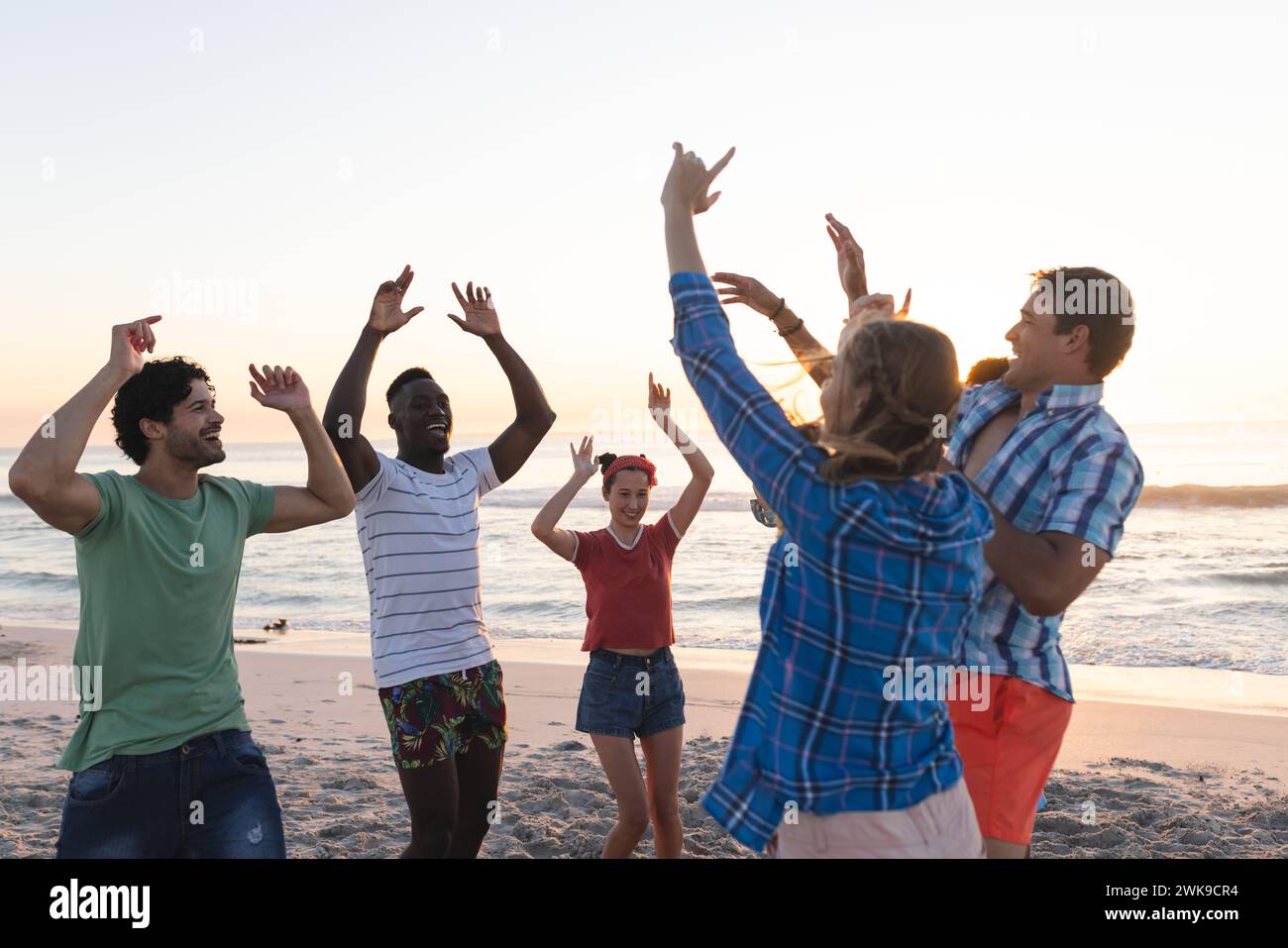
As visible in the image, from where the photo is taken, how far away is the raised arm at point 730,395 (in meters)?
2.08

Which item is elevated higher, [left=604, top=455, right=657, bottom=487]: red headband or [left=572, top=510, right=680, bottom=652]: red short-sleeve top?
[left=604, top=455, right=657, bottom=487]: red headband

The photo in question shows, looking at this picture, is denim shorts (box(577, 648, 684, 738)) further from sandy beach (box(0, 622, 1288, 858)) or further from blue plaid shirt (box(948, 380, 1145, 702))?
blue plaid shirt (box(948, 380, 1145, 702))

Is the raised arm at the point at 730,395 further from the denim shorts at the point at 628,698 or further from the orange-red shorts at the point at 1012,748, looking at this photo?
the denim shorts at the point at 628,698

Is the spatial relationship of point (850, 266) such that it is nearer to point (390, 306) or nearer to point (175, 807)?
point (390, 306)

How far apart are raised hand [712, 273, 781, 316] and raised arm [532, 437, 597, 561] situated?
90.8 inches

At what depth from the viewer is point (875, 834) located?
7.08 ft

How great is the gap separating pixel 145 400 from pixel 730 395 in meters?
2.24

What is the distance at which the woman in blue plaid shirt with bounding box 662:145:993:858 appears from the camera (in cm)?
205

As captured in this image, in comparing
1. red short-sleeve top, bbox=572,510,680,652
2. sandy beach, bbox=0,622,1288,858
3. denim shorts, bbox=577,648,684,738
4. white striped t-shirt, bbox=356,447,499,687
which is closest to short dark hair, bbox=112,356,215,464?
white striped t-shirt, bbox=356,447,499,687

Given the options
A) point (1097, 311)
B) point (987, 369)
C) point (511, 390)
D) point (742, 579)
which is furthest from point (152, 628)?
point (742, 579)

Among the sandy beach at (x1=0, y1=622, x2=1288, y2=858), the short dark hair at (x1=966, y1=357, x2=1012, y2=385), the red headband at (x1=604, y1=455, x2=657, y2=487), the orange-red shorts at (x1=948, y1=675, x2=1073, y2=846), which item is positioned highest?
the short dark hair at (x1=966, y1=357, x2=1012, y2=385)

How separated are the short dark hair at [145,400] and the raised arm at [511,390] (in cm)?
136
